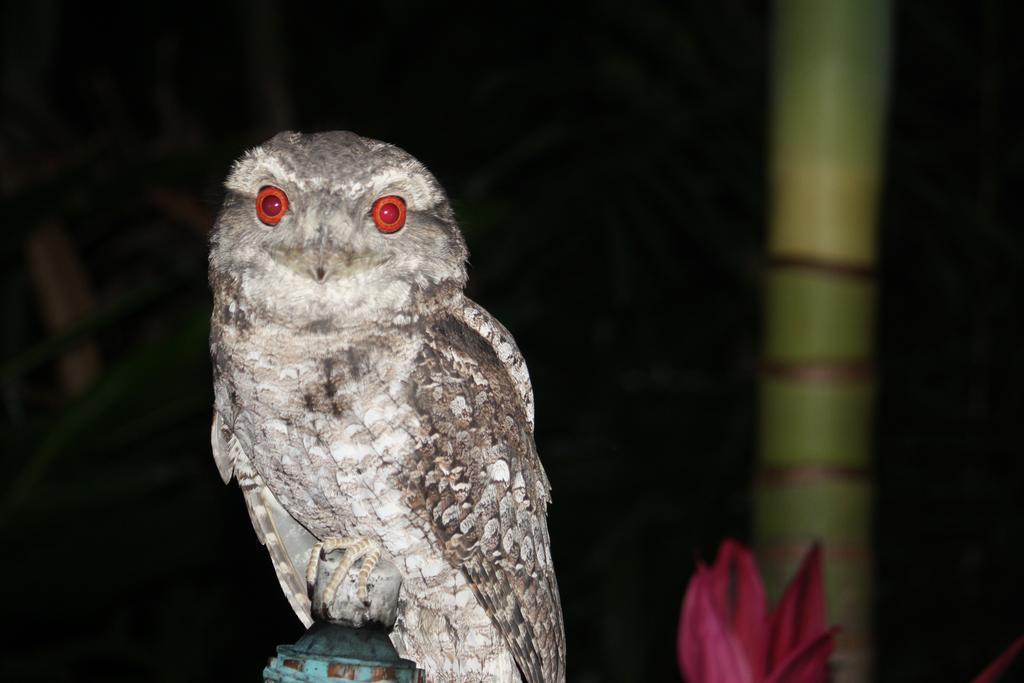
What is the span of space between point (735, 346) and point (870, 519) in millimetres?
1619

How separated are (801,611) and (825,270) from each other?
316mm

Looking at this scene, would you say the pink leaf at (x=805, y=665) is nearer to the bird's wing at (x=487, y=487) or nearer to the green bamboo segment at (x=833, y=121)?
the green bamboo segment at (x=833, y=121)

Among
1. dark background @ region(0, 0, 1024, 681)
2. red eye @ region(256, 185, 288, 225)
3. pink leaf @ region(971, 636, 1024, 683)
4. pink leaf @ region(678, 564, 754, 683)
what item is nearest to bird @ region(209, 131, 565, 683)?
red eye @ region(256, 185, 288, 225)

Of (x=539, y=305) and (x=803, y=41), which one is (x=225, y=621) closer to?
(x=539, y=305)

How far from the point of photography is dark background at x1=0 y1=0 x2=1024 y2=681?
1.75 meters

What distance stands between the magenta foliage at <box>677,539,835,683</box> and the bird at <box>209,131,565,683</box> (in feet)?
0.91

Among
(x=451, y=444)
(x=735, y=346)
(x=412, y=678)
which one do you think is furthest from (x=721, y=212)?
(x=412, y=678)

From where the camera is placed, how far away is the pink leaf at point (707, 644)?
2.21 ft

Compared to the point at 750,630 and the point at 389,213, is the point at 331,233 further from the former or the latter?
Answer: the point at 750,630

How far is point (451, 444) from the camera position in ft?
3.54

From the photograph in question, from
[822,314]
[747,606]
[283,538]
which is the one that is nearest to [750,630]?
[747,606]

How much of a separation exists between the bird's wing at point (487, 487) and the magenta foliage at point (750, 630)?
15.3 inches

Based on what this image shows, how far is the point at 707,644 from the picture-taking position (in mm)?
680

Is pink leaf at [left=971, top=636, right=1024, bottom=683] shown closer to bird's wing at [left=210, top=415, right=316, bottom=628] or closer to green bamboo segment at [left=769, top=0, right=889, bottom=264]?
green bamboo segment at [left=769, top=0, right=889, bottom=264]
